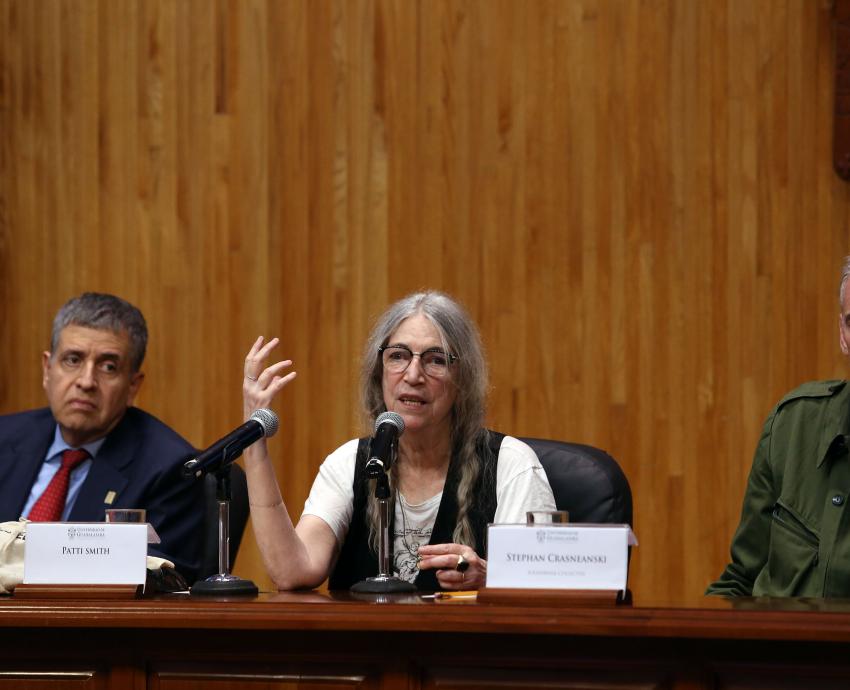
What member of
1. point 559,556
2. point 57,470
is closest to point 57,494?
point 57,470

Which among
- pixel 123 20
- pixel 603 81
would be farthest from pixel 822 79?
pixel 123 20

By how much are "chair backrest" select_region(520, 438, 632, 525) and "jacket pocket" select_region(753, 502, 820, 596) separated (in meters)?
0.40

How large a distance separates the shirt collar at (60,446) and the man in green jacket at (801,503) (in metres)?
1.61

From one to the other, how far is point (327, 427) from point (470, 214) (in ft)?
2.94

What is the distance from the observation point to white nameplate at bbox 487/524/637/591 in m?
2.11

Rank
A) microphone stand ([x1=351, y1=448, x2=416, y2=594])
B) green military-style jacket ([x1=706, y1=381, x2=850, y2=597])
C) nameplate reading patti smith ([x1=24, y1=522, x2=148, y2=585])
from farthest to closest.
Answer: green military-style jacket ([x1=706, y1=381, x2=850, y2=597]), microphone stand ([x1=351, y1=448, x2=416, y2=594]), nameplate reading patti smith ([x1=24, y1=522, x2=148, y2=585])

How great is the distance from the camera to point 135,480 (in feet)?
10.6

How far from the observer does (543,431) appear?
14.5 feet

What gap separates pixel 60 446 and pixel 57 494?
0.52ft

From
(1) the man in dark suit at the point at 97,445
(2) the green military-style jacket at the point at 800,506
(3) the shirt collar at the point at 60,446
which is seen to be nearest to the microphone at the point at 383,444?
(2) the green military-style jacket at the point at 800,506

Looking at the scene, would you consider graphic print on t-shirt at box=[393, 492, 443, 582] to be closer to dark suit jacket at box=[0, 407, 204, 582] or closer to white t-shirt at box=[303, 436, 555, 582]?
white t-shirt at box=[303, 436, 555, 582]

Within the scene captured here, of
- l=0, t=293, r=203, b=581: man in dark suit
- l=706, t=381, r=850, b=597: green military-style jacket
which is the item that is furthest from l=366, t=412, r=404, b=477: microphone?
l=0, t=293, r=203, b=581: man in dark suit

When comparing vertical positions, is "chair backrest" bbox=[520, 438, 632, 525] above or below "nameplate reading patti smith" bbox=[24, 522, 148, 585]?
above

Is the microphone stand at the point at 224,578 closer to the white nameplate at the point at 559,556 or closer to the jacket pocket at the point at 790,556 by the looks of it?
the white nameplate at the point at 559,556
